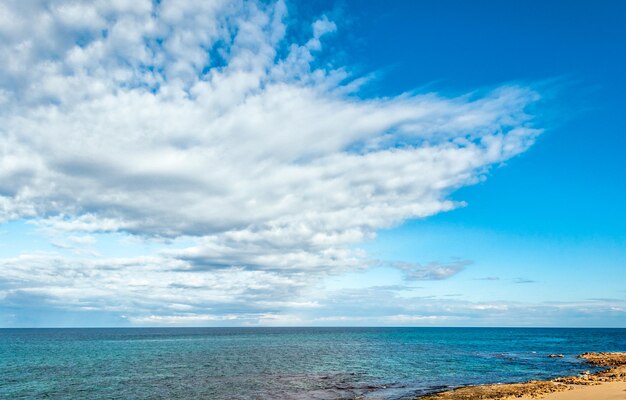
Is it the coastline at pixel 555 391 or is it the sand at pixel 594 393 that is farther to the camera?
the coastline at pixel 555 391

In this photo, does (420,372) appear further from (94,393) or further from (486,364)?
(94,393)

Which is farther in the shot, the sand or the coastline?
the coastline

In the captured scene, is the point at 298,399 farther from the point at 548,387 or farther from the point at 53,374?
the point at 53,374

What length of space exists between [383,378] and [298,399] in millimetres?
17822

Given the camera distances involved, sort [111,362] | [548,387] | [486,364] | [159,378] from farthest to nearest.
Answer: [111,362], [486,364], [159,378], [548,387]

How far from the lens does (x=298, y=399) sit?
152 feet

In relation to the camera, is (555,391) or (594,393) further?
(555,391)

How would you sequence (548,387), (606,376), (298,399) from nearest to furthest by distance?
(548,387), (298,399), (606,376)

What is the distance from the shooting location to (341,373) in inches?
2554

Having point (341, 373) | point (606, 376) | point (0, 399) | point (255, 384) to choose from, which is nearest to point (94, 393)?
point (0, 399)

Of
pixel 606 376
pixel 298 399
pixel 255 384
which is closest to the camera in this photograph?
Answer: pixel 298 399

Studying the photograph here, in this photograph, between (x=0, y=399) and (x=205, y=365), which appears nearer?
(x=0, y=399)

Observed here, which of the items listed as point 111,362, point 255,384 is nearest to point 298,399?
point 255,384

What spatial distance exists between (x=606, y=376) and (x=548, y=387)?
13.9m
